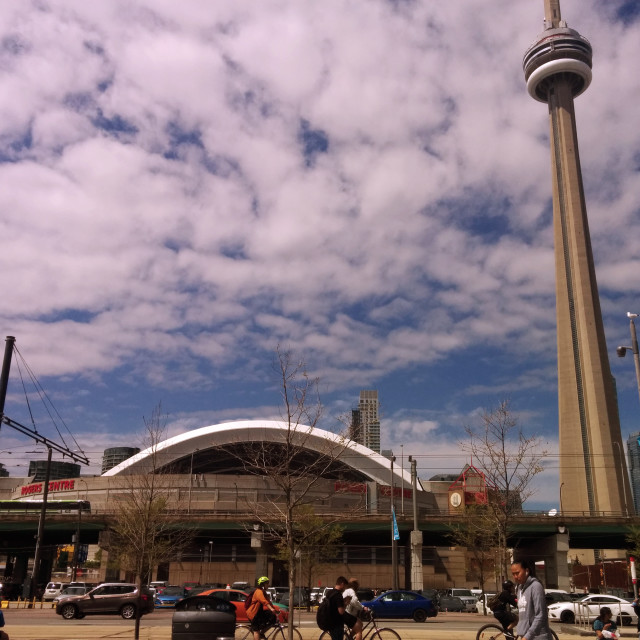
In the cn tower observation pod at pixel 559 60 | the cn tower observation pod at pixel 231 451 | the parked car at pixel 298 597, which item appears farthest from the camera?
the cn tower observation pod at pixel 559 60

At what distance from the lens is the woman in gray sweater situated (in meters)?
7.57

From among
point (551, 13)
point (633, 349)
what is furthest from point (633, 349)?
point (551, 13)

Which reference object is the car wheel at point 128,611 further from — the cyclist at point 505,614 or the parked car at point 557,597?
the parked car at point 557,597

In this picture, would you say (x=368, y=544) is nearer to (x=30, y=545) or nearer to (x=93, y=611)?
(x=30, y=545)

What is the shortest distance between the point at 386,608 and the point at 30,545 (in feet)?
223

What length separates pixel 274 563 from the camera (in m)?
72.9

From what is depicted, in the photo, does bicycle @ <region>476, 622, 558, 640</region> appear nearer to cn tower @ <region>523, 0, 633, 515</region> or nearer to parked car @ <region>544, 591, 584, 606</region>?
parked car @ <region>544, 591, 584, 606</region>

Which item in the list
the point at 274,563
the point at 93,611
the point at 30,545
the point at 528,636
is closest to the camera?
the point at 528,636

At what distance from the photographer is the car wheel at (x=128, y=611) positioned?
1225 inches

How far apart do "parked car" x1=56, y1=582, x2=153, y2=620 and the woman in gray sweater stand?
90.0 ft

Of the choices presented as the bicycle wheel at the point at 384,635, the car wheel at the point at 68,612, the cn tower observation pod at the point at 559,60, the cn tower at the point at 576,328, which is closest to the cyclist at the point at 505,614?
the bicycle wheel at the point at 384,635

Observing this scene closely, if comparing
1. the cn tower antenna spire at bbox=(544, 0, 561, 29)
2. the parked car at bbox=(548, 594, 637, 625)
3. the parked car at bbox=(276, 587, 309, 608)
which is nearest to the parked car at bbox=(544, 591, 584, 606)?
the parked car at bbox=(548, 594, 637, 625)

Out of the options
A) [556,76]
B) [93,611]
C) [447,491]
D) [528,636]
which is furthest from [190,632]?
[556,76]

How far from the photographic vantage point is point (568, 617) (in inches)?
1313
